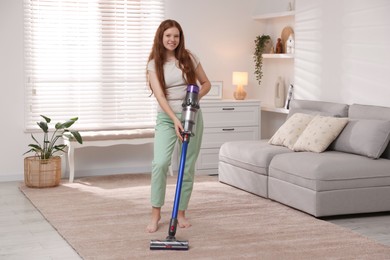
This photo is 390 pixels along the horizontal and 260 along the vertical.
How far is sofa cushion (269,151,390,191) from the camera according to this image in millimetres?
5020

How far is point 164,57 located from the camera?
15.0 feet

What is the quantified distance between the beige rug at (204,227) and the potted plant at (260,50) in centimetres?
186


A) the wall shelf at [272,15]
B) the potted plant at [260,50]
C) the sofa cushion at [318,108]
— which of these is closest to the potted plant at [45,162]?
the sofa cushion at [318,108]

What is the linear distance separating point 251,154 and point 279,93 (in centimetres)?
163

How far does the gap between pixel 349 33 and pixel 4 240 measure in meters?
3.37

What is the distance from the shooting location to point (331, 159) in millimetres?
5125

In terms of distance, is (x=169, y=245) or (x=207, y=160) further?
(x=207, y=160)

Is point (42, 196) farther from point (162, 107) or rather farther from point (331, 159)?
point (331, 159)

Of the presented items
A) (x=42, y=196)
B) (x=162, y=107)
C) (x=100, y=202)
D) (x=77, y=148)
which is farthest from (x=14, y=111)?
(x=162, y=107)

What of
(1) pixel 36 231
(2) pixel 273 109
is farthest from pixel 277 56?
(1) pixel 36 231

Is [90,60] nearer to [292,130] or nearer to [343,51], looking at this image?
[292,130]

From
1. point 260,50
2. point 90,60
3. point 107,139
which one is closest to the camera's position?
point 107,139

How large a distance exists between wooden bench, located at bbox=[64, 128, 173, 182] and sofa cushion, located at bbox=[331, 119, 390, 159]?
2.05 meters

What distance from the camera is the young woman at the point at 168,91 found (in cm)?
449
